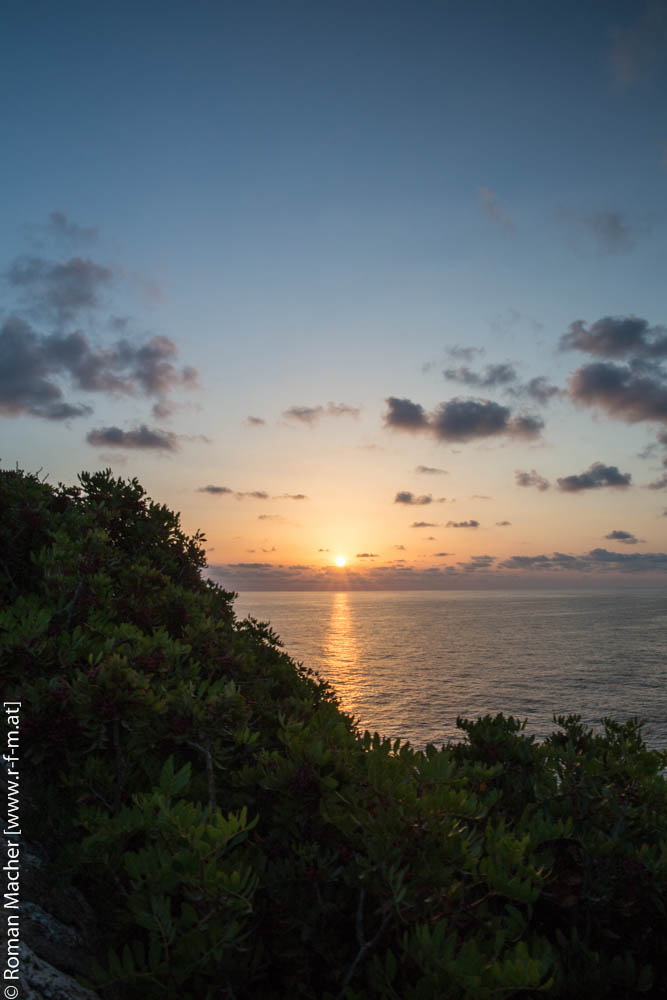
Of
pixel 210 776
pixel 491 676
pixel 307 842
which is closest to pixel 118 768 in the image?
pixel 210 776

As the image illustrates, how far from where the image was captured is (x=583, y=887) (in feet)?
14.8

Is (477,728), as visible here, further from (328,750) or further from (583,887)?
(328,750)

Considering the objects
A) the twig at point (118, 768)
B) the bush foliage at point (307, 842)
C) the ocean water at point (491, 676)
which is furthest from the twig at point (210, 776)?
the ocean water at point (491, 676)

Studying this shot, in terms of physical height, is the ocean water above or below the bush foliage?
below

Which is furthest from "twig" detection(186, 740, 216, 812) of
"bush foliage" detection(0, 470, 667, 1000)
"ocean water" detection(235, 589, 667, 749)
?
"ocean water" detection(235, 589, 667, 749)

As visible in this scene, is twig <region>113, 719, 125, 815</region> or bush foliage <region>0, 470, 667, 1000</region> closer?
bush foliage <region>0, 470, 667, 1000</region>

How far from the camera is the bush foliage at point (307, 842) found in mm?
3111

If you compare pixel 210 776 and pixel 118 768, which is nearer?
pixel 210 776

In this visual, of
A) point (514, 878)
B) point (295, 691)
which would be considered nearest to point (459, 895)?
point (514, 878)

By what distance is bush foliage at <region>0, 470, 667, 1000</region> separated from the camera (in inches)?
122

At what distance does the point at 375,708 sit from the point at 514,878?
36.2 metres

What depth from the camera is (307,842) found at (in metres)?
4.08

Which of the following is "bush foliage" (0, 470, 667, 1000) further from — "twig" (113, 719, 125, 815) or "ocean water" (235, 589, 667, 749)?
"ocean water" (235, 589, 667, 749)

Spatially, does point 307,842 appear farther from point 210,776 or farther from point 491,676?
point 491,676
